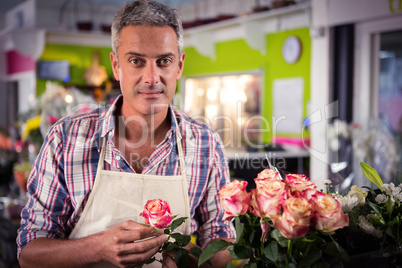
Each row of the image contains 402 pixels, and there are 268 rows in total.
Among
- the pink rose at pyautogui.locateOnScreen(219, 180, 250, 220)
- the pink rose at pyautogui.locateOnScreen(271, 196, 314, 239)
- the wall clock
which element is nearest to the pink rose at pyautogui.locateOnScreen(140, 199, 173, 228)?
the pink rose at pyautogui.locateOnScreen(219, 180, 250, 220)

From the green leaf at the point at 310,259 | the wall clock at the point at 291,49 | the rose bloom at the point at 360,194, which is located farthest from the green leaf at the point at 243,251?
the wall clock at the point at 291,49

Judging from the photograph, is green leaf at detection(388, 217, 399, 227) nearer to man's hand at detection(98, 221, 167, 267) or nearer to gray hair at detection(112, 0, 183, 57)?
man's hand at detection(98, 221, 167, 267)

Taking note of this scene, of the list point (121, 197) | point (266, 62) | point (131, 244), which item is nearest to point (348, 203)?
point (131, 244)

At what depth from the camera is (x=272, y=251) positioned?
918 mm

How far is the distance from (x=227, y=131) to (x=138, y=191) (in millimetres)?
5740

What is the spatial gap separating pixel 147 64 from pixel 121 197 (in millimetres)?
483

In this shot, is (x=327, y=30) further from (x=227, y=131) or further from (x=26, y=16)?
(x=26, y=16)

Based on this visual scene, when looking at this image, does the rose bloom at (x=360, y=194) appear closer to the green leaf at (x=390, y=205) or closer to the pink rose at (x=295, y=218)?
the green leaf at (x=390, y=205)

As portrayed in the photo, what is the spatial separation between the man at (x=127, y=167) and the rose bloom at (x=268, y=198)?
38 centimetres

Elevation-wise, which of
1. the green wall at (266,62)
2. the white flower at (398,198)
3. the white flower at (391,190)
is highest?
the green wall at (266,62)

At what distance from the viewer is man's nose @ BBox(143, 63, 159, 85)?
133cm

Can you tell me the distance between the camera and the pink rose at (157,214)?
1067 mm

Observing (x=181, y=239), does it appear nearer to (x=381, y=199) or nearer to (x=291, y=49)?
(x=381, y=199)

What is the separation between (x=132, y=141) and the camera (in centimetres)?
155
